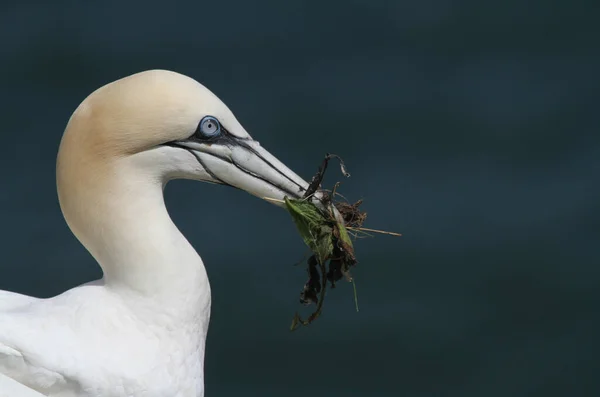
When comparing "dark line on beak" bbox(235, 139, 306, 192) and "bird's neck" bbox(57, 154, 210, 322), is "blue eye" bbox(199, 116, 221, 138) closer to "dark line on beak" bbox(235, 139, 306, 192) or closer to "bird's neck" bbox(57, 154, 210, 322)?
"dark line on beak" bbox(235, 139, 306, 192)

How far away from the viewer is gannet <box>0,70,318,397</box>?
627cm

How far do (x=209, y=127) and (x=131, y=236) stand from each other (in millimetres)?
563

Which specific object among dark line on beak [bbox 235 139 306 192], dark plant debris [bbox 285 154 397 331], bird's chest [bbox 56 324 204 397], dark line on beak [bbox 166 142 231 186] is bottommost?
bird's chest [bbox 56 324 204 397]

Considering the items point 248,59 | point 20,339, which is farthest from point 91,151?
point 248,59

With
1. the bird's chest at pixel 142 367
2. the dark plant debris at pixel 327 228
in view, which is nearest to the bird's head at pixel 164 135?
the dark plant debris at pixel 327 228

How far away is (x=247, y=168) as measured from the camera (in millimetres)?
6457

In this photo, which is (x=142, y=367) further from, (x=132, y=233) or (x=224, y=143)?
(x=224, y=143)

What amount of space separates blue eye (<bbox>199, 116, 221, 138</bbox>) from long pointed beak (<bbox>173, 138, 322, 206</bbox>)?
45 mm

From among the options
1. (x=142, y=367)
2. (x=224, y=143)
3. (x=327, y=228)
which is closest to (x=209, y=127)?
(x=224, y=143)

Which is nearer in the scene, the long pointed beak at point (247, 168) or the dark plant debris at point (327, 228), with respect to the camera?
the long pointed beak at point (247, 168)

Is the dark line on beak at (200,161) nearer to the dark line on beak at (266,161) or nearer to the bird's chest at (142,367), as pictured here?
the dark line on beak at (266,161)

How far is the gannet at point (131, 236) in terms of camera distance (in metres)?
6.27

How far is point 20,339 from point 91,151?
82cm

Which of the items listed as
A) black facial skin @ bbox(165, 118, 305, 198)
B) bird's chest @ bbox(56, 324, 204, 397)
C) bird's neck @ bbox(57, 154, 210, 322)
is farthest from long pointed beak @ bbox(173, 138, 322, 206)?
bird's chest @ bbox(56, 324, 204, 397)
